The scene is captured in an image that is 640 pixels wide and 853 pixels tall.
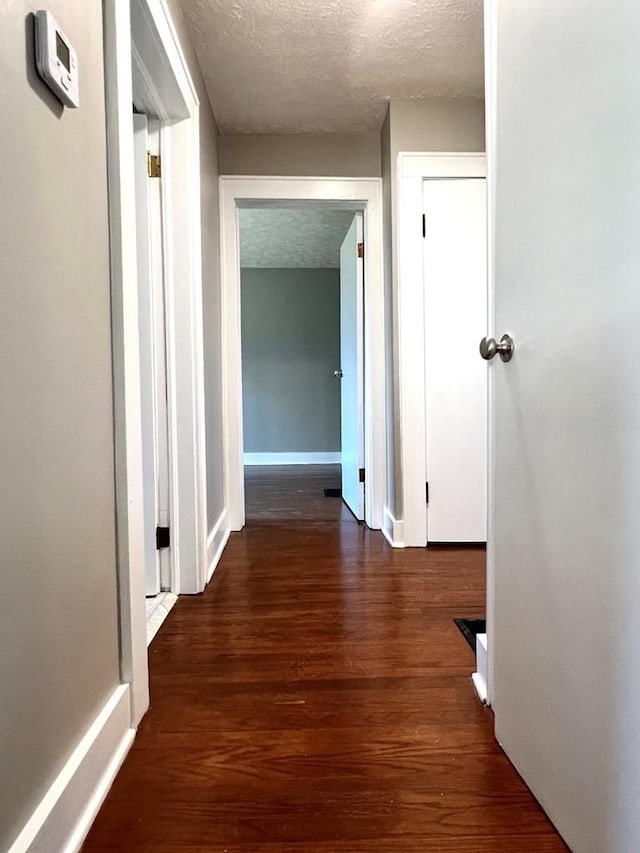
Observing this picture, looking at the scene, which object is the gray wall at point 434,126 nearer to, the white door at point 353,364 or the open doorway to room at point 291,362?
the white door at point 353,364

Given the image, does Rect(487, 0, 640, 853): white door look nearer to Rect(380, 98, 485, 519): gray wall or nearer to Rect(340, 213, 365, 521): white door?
Rect(380, 98, 485, 519): gray wall

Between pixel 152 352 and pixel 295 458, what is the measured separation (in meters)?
4.03

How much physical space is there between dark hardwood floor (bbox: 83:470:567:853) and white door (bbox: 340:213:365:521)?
1184 mm

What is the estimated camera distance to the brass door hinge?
1889 millimetres

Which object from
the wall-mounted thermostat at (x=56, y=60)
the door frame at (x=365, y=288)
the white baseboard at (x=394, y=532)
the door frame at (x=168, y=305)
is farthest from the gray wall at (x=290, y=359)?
the wall-mounted thermostat at (x=56, y=60)

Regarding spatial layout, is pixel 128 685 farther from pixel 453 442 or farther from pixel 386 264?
pixel 386 264

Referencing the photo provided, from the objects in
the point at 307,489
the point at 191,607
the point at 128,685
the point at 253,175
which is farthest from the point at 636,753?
the point at 307,489

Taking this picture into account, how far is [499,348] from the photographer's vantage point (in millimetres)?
1048

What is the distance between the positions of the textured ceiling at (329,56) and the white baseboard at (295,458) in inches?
145

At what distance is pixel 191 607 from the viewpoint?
1834 mm

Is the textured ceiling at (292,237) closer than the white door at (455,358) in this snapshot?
No

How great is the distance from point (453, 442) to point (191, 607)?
4.65 feet

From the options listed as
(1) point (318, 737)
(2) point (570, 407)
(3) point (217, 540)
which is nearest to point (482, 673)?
(1) point (318, 737)

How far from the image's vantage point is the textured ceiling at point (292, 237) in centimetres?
409
